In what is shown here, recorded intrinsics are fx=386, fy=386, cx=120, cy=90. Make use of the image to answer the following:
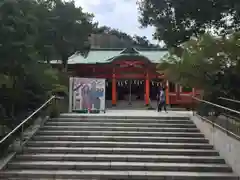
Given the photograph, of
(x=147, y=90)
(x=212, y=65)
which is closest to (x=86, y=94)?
(x=212, y=65)

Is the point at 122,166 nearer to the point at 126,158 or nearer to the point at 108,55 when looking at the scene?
the point at 126,158

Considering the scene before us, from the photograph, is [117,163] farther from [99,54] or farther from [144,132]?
[99,54]

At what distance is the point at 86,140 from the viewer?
1207cm

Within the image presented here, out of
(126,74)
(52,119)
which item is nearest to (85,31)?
(126,74)

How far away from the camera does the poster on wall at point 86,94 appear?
55.9ft

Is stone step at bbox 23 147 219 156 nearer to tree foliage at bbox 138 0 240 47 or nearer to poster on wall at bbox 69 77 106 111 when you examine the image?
tree foliage at bbox 138 0 240 47

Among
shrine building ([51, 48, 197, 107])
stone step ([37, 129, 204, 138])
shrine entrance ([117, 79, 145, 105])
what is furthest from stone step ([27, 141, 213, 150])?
shrine entrance ([117, 79, 145, 105])

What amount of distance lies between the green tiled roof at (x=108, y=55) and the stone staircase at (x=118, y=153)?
506 inches

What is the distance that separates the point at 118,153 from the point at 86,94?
21.5ft

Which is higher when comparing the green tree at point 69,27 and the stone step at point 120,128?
the green tree at point 69,27

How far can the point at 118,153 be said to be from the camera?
1102 centimetres

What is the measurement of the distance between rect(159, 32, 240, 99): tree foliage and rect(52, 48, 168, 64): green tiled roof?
12.0m

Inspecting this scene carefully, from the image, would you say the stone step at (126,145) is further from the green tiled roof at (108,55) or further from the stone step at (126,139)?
the green tiled roof at (108,55)

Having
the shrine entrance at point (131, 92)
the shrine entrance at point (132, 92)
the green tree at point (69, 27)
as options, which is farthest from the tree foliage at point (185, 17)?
the shrine entrance at point (131, 92)
